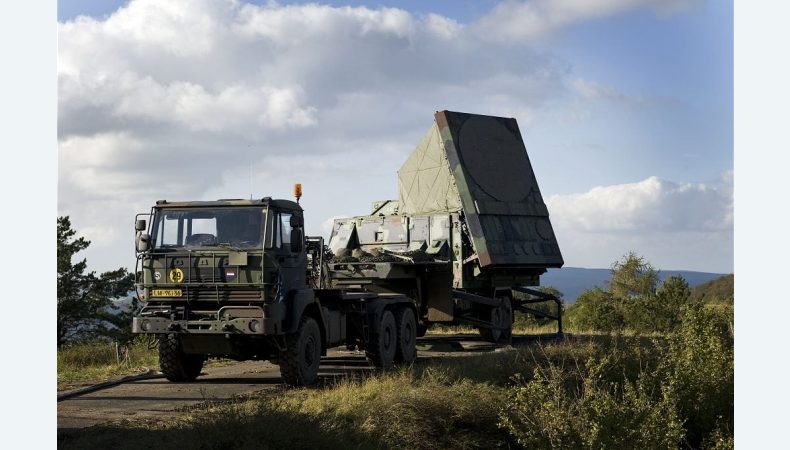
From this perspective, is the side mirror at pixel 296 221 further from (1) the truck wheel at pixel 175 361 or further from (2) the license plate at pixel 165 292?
(1) the truck wheel at pixel 175 361

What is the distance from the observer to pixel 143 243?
1226cm

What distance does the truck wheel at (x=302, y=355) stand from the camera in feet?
41.2

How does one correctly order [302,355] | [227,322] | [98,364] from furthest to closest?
[98,364] → [302,355] → [227,322]

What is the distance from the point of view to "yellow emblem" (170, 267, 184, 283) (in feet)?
40.3

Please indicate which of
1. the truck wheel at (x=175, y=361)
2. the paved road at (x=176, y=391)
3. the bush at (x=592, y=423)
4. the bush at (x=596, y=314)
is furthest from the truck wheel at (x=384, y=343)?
the bush at (x=596, y=314)

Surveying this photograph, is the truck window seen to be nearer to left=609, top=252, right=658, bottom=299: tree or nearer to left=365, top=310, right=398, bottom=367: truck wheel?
left=365, top=310, right=398, bottom=367: truck wheel

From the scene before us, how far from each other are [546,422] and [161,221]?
18.7ft

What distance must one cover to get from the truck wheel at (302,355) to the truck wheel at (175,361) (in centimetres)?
153

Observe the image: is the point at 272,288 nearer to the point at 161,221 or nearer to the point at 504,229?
the point at 161,221

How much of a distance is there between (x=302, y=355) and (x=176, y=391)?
1747 mm

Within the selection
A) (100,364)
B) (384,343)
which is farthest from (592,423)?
(100,364)

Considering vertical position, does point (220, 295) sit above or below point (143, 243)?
below

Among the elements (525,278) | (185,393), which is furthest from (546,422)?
(525,278)

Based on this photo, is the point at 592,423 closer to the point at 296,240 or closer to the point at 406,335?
the point at 296,240
